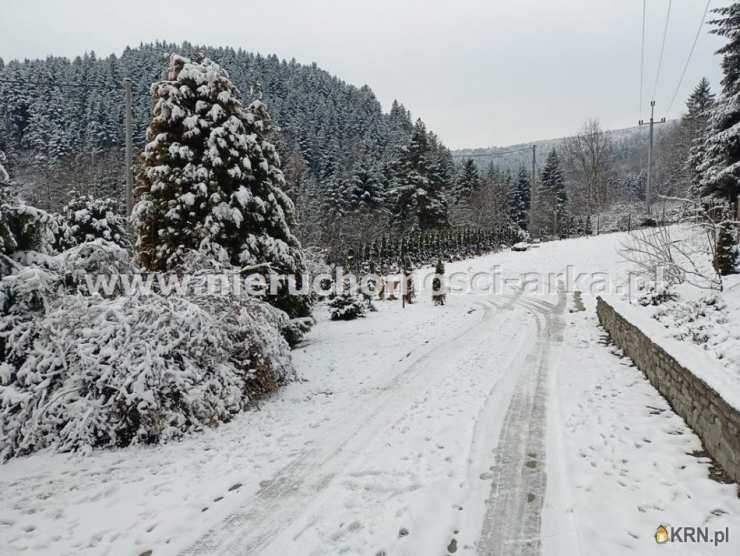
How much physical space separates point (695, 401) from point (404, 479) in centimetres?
349

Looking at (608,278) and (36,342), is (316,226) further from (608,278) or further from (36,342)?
(36,342)

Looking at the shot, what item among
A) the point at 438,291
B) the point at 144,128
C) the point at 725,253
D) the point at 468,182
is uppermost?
the point at 144,128

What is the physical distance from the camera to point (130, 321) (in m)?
5.82

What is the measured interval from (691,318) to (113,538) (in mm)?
9360

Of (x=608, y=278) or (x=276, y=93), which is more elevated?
(x=276, y=93)

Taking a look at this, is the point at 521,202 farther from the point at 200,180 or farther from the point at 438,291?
the point at 200,180

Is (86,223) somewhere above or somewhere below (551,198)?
below

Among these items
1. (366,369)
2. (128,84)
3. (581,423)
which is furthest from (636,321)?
(128,84)

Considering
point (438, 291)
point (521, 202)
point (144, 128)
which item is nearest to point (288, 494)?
point (438, 291)

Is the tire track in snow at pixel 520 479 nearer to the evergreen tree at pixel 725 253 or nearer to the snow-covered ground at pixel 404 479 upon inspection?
the snow-covered ground at pixel 404 479

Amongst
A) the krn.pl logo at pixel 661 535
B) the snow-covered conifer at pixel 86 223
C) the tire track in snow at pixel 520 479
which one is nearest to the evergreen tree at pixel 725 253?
the tire track in snow at pixel 520 479

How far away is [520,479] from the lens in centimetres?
427

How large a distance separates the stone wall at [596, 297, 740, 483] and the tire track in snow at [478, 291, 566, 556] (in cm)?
161

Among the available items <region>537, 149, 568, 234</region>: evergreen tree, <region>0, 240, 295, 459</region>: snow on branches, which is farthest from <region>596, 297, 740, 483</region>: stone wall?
<region>537, 149, 568, 234</region>: evergreen tree
